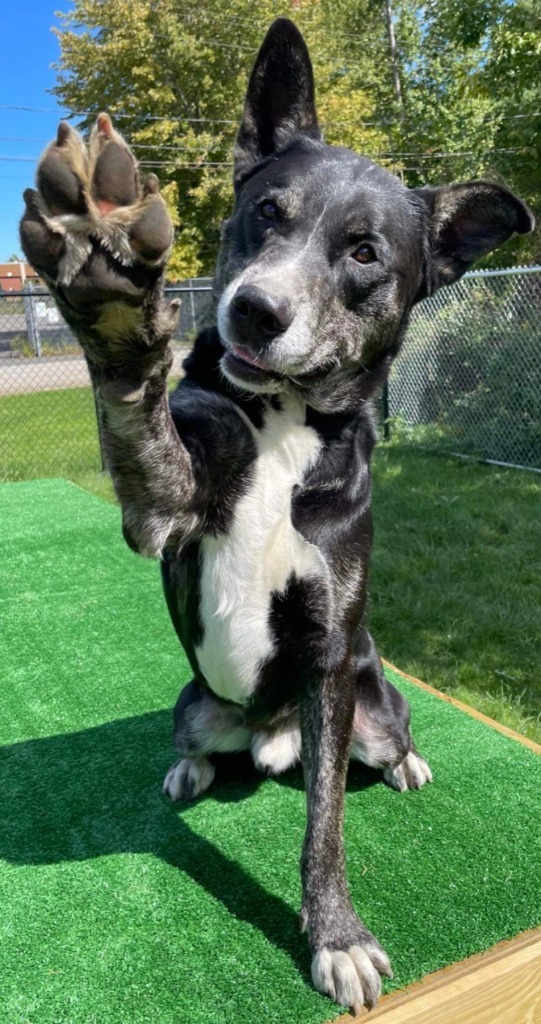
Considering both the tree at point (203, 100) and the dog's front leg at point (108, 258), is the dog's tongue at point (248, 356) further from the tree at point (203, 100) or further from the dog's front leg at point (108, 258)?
the tree at point (203, 100)

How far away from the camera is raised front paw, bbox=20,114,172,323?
1.08m

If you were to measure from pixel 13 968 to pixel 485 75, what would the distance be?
8.50 metres

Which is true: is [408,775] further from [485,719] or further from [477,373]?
[477,373]

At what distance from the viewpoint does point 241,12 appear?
69.4 feet

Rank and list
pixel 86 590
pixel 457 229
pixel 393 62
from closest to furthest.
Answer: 1. pixel 457 229
2. pixel 86 590
3. pixel 393 62

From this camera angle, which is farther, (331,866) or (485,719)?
(485,719)

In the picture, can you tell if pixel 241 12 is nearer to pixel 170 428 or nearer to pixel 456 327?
pixel 456 327

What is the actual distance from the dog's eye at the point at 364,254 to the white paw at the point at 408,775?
59.3 inches

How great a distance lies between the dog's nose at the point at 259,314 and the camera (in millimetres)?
1563

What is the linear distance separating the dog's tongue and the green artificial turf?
135cm

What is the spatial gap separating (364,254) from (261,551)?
81cm

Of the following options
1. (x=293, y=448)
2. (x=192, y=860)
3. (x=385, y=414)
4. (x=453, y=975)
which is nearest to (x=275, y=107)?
(x=293, y=448)

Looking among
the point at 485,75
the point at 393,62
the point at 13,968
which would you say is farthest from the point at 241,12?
the point at 13,968

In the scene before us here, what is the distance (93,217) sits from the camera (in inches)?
42.9
